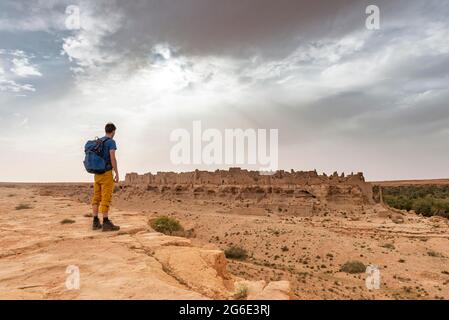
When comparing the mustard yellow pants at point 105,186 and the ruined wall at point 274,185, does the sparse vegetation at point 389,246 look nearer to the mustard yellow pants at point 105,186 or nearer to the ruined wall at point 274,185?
the ruined wall at point 274,185

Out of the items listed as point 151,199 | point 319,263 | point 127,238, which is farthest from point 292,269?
point 151,199

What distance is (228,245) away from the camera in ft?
69.3

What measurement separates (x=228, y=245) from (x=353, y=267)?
7664 mm

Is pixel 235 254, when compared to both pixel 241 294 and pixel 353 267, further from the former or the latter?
pixel 241 294

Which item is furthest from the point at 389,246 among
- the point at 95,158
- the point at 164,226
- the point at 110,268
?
the point at 110,268

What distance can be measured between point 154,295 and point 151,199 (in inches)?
1719

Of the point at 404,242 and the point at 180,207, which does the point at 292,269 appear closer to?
the point at 404,242

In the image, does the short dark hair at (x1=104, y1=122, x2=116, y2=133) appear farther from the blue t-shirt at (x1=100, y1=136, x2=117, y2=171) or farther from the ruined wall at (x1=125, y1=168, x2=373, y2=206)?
the ruined wall at (x1=125, y1=168, x2=373, y2=206)

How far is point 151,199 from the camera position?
4581cm

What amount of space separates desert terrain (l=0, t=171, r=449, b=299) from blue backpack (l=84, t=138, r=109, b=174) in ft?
4.00

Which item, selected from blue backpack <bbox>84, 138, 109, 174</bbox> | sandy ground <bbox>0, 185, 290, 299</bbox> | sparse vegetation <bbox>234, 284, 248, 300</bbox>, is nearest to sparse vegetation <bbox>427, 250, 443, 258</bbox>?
sandy ground <bbox>0, 185, 290, 299</bbox>

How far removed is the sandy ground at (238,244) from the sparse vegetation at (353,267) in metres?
0.50

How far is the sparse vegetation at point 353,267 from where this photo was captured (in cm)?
1568

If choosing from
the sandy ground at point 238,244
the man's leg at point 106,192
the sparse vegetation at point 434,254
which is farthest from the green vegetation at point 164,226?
the sparse vegetation at point 434,254
